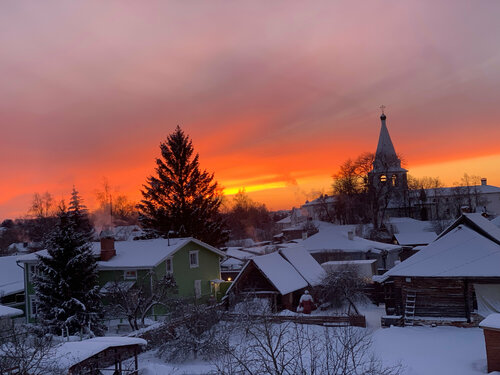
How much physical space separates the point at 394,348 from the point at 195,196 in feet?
106

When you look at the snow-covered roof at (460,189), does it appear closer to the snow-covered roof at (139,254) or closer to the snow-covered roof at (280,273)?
the snow-covered roof at (280,273)

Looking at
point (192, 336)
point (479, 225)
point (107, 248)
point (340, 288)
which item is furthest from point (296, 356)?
point (107, 248)

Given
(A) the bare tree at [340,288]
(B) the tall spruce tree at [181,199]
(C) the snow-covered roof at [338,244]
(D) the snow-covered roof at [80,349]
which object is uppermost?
(B) the tall spruce tree at [181,199]

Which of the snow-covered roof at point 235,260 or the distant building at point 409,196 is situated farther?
the distant building at point 409,196

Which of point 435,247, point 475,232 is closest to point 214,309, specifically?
point 435,247

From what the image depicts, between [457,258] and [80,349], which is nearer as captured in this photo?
[80,349]

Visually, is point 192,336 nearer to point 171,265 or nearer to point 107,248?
point 171,265

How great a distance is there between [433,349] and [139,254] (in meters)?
20.9

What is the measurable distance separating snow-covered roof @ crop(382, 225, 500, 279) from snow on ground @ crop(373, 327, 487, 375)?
3.09 m

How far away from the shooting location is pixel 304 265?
37125 mm

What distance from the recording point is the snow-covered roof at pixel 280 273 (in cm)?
3131

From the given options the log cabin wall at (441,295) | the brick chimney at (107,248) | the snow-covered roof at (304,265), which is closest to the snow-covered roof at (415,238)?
the snow-covered roof at (304,265)

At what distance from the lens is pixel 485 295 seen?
2475 centimetres

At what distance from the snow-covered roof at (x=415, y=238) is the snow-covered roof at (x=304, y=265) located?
94.0 feet
